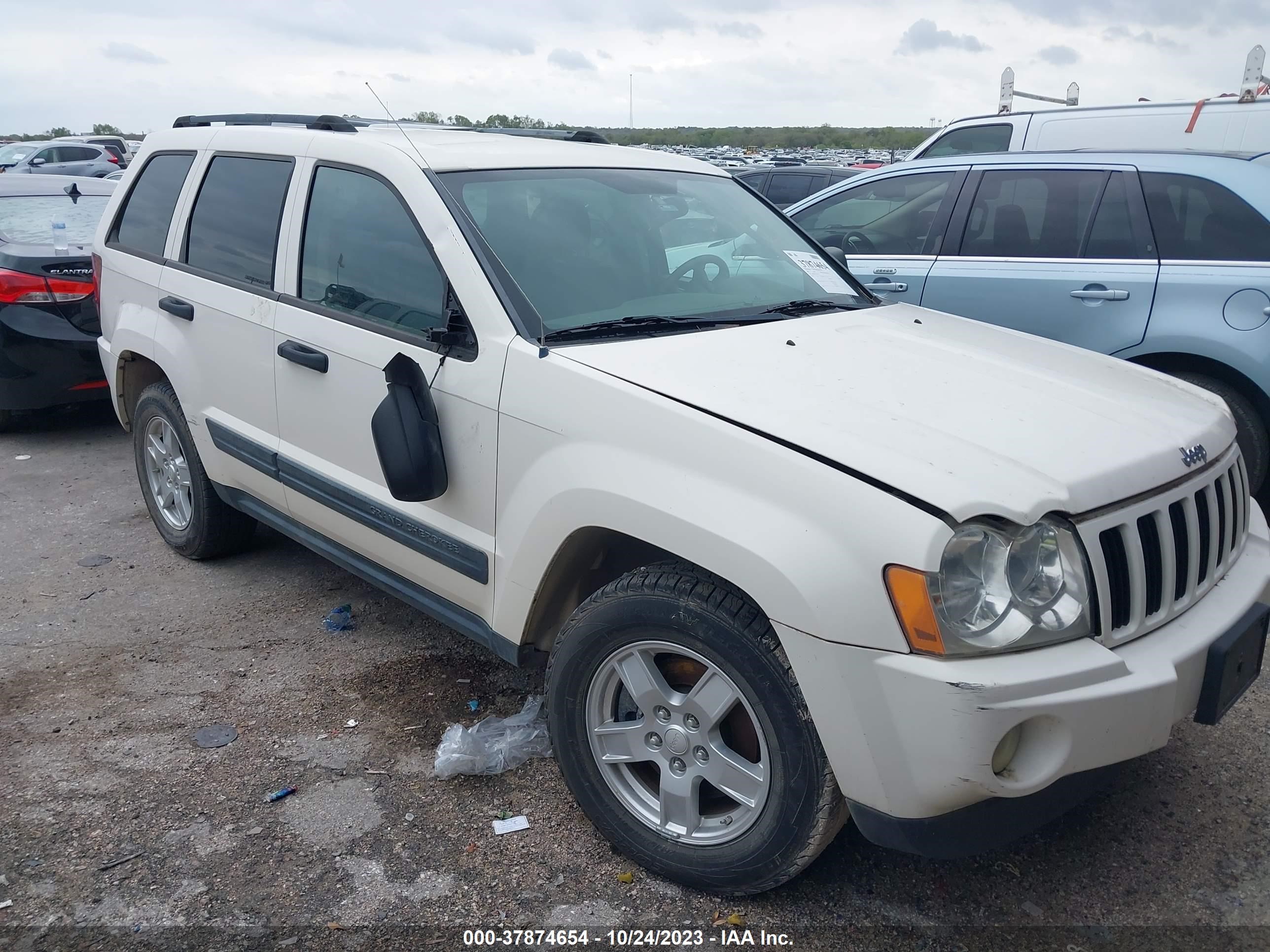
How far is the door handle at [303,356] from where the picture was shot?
328cm

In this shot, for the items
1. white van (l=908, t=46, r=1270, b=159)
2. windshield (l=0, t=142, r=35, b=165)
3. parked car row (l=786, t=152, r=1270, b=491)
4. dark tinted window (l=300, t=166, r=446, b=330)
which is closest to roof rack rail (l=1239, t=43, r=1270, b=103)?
white van (l=908, t=46, r=1270, b=159)

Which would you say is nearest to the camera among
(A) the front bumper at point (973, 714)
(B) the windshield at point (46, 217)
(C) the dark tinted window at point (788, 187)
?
(A) the front bumper at point (973, 714)

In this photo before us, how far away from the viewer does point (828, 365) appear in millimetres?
2707

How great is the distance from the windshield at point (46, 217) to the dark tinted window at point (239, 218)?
9.50 ft

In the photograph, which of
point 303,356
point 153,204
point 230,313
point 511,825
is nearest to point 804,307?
point 303,356

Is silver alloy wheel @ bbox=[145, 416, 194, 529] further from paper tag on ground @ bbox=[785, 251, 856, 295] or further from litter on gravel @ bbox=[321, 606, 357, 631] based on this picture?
paper tag on ground @ bbox=[785, 251, 856, 295]

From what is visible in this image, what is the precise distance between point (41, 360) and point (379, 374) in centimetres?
420

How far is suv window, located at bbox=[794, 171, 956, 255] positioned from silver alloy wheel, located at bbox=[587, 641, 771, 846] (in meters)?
3.81

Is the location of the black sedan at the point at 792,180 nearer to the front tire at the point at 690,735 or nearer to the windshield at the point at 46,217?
the windshield at the point at 46,217

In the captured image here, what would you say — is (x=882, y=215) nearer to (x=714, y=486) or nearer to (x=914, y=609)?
(x=714, y=486)

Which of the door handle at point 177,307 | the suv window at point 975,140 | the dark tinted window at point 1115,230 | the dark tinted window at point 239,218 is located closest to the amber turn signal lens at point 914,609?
the dark tinted window at point 239,218

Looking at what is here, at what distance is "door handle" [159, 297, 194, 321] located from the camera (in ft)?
13.1

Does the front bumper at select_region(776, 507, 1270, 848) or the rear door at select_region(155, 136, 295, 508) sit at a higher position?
the rear door at select_region(155, 136, 295, 508)

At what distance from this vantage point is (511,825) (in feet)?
9.31
